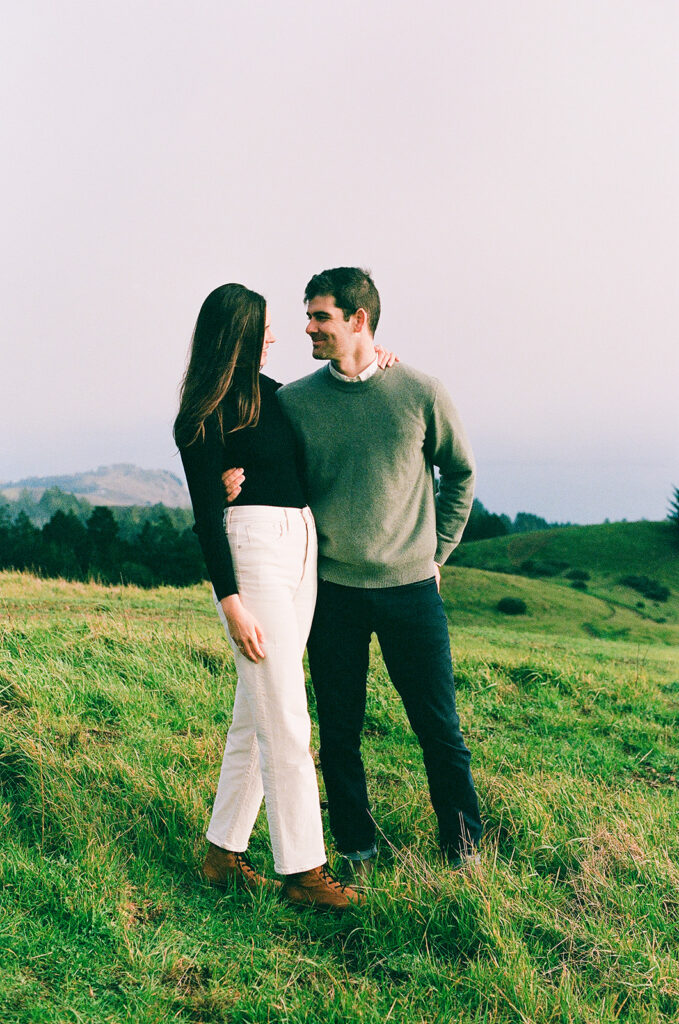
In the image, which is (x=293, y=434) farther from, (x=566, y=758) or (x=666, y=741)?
(x=666, y=741)

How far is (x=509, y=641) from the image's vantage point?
15.2 metres

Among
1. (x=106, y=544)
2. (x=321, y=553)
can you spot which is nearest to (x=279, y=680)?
(x=321, y=553)

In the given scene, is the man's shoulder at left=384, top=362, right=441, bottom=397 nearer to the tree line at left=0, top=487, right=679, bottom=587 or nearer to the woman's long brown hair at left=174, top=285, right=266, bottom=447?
the woman's long brown hair at left=174, top=285, right=266, bottom=447

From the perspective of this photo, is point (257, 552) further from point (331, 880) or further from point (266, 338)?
point (331, 880)

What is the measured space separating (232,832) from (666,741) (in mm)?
4860

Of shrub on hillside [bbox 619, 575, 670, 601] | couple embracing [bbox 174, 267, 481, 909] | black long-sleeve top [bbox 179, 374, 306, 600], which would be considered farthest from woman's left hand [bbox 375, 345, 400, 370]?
shrub on hillside [bbox 619, 575, 670, 601]

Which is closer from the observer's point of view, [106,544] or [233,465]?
[233,465]

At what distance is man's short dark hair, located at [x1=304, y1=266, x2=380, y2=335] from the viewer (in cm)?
311

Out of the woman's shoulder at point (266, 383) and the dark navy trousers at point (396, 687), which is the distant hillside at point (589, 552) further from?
the woman's shoulder at point (266, 383)

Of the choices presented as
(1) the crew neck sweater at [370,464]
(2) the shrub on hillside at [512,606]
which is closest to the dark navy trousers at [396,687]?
(1) the crew neck sweater at [370,464]

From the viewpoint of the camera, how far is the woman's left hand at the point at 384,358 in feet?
10.6

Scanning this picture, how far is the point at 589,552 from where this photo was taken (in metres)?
50.4

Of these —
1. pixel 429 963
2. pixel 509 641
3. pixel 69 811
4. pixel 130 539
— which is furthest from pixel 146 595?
pixel 130 539

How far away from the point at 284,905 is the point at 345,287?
2.63 metres
